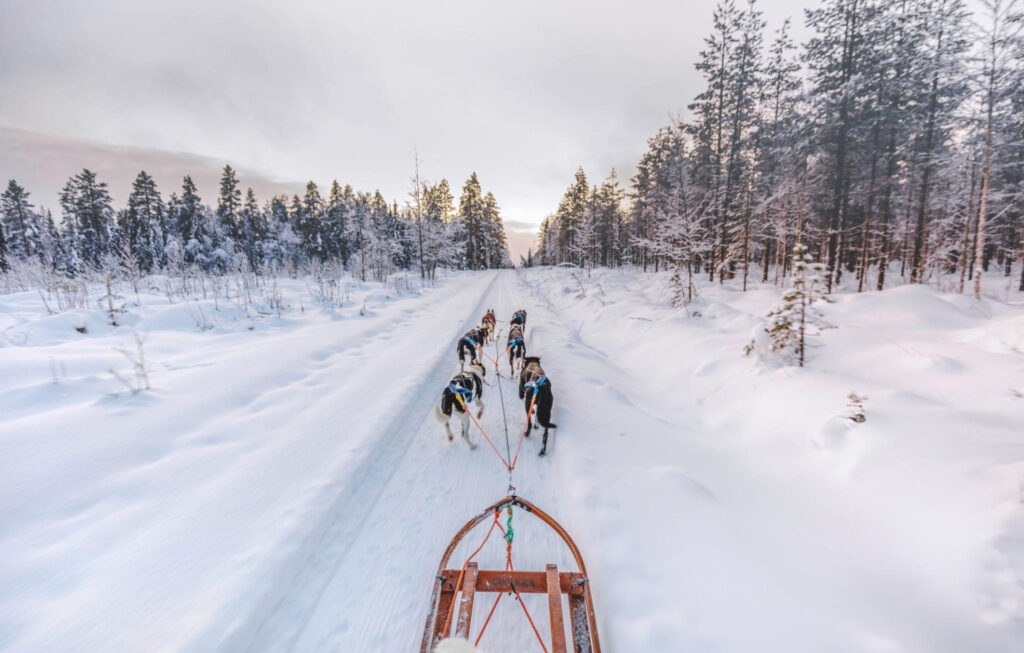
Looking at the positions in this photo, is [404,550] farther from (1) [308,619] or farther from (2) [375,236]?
(2) [375,236]

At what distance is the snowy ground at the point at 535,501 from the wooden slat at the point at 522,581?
274 mm

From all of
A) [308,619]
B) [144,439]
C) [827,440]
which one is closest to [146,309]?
[144,439]

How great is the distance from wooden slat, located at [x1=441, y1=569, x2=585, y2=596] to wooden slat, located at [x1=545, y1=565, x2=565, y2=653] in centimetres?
5

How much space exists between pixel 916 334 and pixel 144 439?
1426 cm

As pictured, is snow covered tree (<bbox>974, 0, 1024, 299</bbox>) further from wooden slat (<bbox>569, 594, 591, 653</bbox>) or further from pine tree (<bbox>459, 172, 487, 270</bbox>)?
pine tree (<bbox>459, 172, 487, 270</bbox>)

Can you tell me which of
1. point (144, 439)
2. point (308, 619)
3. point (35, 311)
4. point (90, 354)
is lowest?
point (308, 619)

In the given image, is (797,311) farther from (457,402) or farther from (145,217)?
(145,217)

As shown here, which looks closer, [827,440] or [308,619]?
[308,619]

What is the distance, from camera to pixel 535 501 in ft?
10.9

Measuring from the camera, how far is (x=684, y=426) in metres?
4.86

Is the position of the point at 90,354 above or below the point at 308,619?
above

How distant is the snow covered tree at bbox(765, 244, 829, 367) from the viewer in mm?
5102

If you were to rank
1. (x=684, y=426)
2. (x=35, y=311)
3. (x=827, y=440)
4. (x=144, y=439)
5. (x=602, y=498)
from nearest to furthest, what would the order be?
(x=602, y=498) → (x=827, y=440) → (x=144, y=439) → (x=684, y=426) → (x=35, y=311)

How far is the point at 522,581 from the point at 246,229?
56798 millimetres
